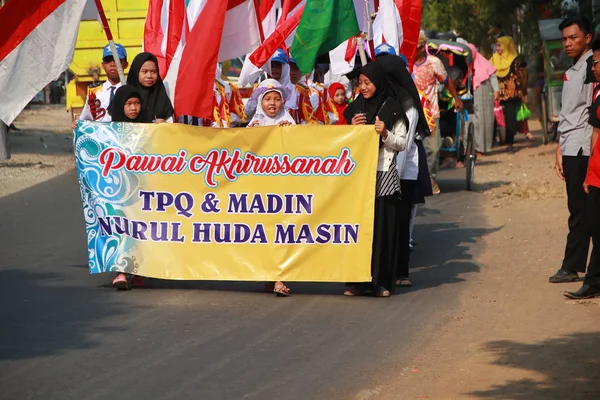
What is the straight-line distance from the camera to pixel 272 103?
32.5 ft

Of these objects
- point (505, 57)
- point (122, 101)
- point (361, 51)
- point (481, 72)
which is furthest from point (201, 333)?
point (505, 57)

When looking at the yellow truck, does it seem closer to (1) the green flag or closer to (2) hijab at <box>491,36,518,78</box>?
(2) hijab at <box>491,36,518,78</box>

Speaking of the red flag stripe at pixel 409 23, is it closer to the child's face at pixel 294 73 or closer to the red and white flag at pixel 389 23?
the red and white flag at pixel 389 23

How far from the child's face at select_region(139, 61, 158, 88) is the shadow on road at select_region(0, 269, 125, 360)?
1737mm

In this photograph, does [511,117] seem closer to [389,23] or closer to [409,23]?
[409,23]

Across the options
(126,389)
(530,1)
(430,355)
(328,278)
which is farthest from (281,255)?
(530,1)

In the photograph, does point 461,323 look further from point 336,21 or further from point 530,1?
point 530,1

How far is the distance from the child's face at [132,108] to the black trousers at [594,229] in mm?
3572

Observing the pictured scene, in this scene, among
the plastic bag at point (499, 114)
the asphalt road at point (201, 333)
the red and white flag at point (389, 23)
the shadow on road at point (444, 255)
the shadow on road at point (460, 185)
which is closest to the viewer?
the asphalt road at point (201, 333)

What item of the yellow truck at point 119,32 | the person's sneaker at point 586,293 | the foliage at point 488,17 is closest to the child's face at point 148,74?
the person's sneaker at point 586,293

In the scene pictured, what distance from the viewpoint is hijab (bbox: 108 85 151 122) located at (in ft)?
32.4

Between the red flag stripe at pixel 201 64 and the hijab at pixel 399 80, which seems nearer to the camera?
the hijab at pixel 399 80

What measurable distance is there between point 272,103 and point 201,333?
98.8 inches

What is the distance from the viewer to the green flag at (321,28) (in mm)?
10211
